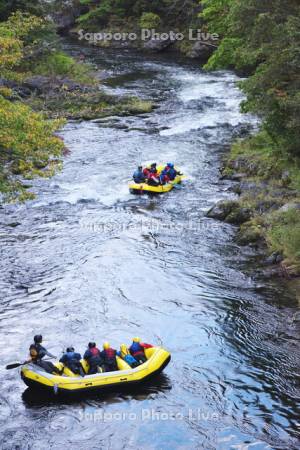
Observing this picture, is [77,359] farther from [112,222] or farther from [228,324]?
[112,222]

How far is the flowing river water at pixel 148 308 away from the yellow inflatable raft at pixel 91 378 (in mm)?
261

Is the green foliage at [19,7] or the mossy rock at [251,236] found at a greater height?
the green foliage at [19,7]

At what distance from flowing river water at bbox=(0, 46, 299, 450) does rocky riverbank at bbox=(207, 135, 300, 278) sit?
1.68 ft

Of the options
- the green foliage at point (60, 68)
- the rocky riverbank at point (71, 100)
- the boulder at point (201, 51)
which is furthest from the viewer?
the boulder at point (201, 51)

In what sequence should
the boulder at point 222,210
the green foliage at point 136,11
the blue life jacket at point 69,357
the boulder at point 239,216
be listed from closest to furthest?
1. the blue life jacket at point 69,357
2. the boulder at point 239,216
3. the boulder at point 222,210
4. the green foliage at point 136,11

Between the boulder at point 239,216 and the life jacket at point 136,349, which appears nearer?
the life jacket at point 136,349

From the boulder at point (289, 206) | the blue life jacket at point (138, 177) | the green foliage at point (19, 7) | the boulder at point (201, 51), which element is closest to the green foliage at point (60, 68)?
the green foliage at point (19, 7)

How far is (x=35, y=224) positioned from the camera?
67.3ft

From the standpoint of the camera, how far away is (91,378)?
494 inches

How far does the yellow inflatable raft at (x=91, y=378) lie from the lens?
12406mm

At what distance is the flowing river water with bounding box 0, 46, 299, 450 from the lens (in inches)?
454

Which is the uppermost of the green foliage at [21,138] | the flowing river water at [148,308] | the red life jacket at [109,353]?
the green foliage at [21,138]

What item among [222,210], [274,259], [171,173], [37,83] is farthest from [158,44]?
[274,259]

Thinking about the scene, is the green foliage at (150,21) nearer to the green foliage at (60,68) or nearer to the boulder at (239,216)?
the green foliage at (60,68)
